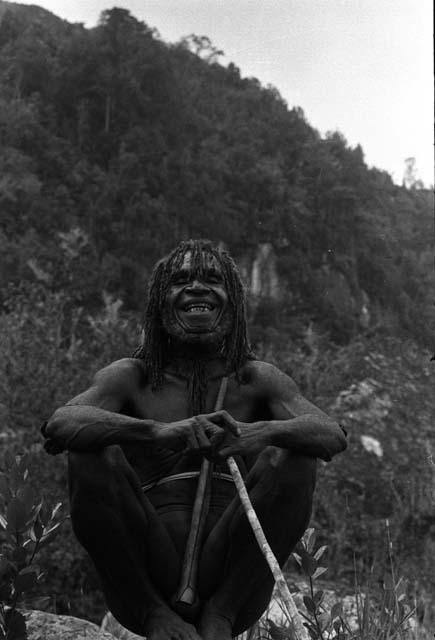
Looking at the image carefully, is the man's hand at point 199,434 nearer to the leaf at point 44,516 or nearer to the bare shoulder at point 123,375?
the bare shoulder at point 123,375

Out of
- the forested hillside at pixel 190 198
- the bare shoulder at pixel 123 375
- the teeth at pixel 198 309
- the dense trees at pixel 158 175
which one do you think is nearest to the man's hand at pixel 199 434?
the bare shoulder at pixel 123 375

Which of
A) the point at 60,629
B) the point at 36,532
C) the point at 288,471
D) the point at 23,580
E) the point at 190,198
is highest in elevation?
the point at 190,198

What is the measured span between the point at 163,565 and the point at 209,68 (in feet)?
157

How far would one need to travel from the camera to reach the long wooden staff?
231 centimetres

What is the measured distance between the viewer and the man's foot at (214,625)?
89.8 inches

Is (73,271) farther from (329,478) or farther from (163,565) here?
(163,565)

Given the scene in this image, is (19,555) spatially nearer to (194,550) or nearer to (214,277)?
Answer: (194,550)

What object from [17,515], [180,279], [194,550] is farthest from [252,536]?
[180,279]

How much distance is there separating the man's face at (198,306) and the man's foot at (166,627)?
84 cm

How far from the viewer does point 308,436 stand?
2.29m

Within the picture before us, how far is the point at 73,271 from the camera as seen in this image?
867 inches

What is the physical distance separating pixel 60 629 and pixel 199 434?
1522mm

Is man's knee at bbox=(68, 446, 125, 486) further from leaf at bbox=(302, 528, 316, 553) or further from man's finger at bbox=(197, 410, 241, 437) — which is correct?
leaf at bbox=(302, 528, 316, 553)

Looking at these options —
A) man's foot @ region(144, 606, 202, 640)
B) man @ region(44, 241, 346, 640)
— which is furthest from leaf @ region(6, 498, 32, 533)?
man's foot @ region(144, 606, 202, 640)
